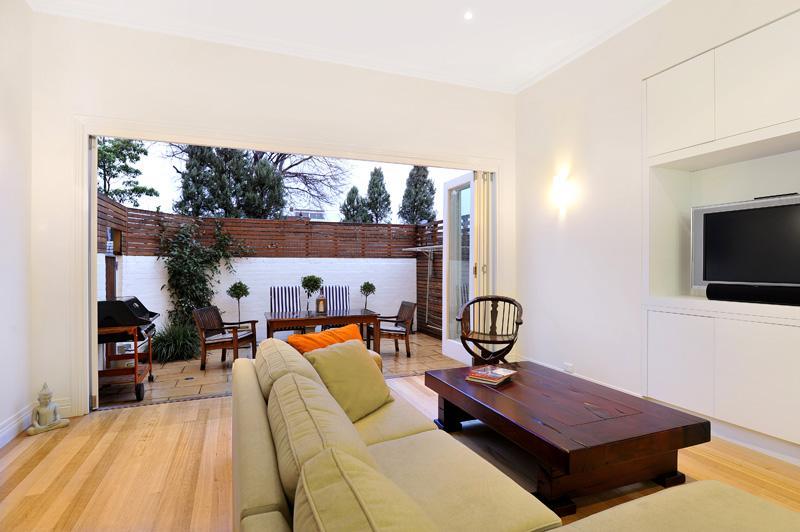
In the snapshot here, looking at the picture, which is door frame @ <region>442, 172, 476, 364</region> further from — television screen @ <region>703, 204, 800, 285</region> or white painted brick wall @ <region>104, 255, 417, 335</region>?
television screen @ <region>703, 204, 800, 285</region>

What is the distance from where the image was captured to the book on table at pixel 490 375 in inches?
101

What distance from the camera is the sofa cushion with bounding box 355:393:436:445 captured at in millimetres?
1823

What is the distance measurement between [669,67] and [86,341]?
4775 millimetres

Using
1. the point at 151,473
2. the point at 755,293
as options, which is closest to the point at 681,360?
the point at 755,293

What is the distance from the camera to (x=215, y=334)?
15.8 ft

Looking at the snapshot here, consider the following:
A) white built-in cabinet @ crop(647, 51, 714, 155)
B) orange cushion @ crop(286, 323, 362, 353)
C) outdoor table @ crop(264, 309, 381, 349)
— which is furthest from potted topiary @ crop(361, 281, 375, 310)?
white built-in cabinet @ crop(647, 51, 714, 155)

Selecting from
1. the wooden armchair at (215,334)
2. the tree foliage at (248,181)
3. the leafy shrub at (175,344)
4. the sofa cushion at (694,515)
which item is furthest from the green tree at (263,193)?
the sofa cushion at (694,515)

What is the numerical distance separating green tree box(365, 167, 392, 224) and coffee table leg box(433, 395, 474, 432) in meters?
6.93

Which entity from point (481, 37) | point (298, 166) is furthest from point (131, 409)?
point (298, 166)

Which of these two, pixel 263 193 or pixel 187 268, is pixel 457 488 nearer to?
pixel 187 268

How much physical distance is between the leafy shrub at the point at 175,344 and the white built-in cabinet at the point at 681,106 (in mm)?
5370

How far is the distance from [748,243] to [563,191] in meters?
1.55

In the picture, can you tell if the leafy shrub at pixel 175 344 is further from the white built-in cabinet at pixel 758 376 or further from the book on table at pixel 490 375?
the white built-in cabinet at pixel 758 376

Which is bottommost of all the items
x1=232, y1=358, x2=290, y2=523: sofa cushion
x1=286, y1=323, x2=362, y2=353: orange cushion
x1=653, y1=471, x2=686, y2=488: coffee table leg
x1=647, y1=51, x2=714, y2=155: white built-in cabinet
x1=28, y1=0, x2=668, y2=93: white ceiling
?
x1=653, y1=471, x2=686, y2=488: coffee table leg
